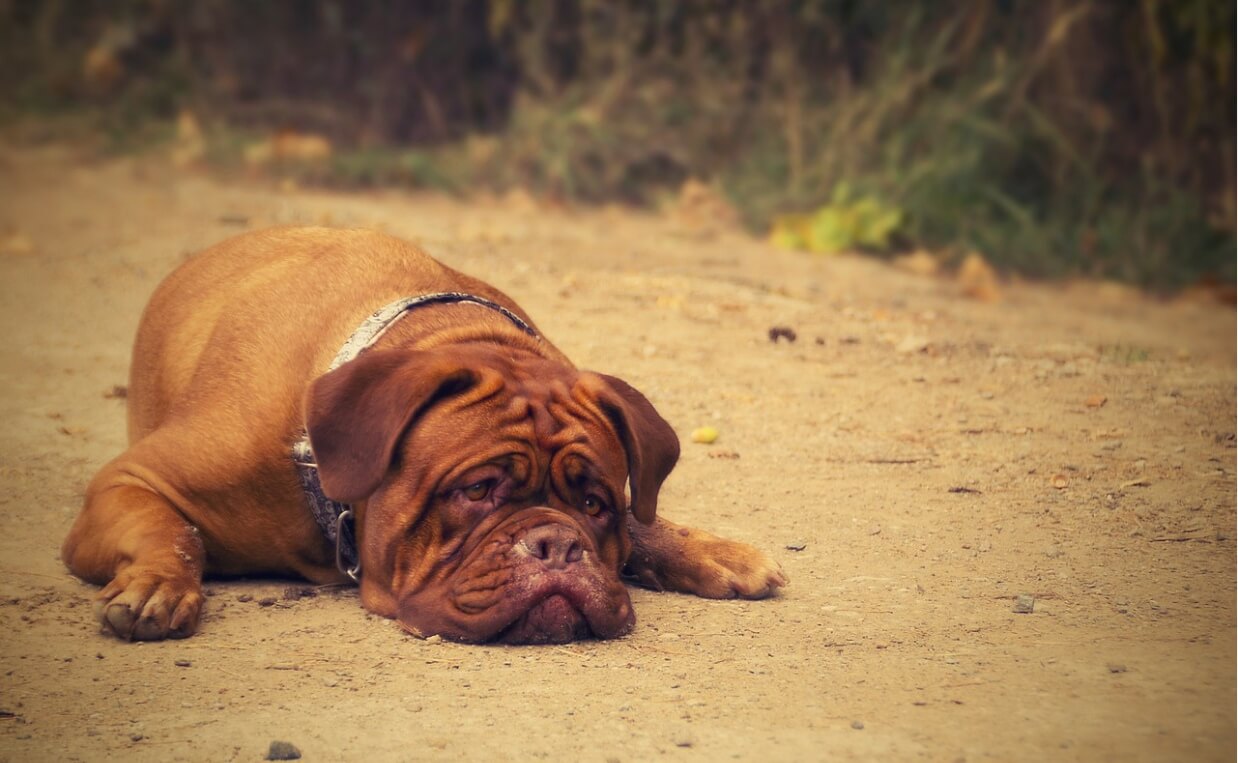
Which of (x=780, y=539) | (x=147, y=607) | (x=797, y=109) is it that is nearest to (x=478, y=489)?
(x=147, y=607)

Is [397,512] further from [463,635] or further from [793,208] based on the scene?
[793,208]

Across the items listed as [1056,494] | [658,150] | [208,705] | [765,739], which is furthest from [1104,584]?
[658,150]

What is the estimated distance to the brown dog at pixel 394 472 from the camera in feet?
12.8

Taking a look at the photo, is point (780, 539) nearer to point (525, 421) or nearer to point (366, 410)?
point (525, 421)

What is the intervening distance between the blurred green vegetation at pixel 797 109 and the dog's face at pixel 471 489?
6810 mm

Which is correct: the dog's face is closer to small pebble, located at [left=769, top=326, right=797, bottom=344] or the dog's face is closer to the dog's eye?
the dog's eye

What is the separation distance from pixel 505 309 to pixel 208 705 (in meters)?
1.73

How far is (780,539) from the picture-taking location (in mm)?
5066

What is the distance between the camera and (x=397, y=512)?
3.96 m

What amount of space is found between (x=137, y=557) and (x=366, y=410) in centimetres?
80

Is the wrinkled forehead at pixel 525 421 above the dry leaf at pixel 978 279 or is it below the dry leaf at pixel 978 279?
above

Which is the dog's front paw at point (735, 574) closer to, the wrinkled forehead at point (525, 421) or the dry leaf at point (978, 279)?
the wrinkled forehead at point (525, 421)

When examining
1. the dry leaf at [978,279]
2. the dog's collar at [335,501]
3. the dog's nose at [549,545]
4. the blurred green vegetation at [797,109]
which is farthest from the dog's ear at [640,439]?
the blurred green vegetation at [797,109]

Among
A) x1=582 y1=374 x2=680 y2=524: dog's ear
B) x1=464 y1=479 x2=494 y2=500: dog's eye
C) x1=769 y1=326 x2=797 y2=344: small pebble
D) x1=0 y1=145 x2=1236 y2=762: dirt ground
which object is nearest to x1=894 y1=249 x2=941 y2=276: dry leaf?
x1=0 y1=145 x2=1236 y2=762: dirt ground
